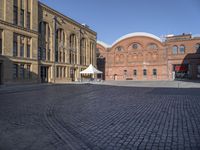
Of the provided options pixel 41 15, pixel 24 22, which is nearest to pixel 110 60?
pixel 41 15

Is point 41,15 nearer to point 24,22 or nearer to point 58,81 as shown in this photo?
point 24,22

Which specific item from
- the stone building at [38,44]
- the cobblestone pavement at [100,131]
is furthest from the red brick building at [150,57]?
the cobblestone pavement at [100,131]

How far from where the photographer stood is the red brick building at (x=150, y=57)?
49188 millimetres

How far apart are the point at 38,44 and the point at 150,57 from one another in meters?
33.1

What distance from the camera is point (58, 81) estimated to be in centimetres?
3412

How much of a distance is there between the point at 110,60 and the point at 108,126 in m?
52.9

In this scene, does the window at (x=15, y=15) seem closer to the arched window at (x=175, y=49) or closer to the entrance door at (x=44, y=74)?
the entrance door at (x=44, y=74)

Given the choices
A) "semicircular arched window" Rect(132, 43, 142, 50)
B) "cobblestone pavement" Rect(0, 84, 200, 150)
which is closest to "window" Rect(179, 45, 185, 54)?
"semicircular arched window" Rect(132, 43, 142, 50)

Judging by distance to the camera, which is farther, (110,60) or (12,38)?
(110,60)

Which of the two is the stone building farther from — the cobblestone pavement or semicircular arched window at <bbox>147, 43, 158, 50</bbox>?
semicircular arched window at <bbox>147, 43, 158, 50</bbox>

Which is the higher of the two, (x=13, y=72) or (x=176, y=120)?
(x=13, y=72)

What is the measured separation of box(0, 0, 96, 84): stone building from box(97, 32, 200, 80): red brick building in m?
15.5

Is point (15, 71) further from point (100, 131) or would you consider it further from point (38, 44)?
point (100, 131)

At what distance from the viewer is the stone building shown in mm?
23594
